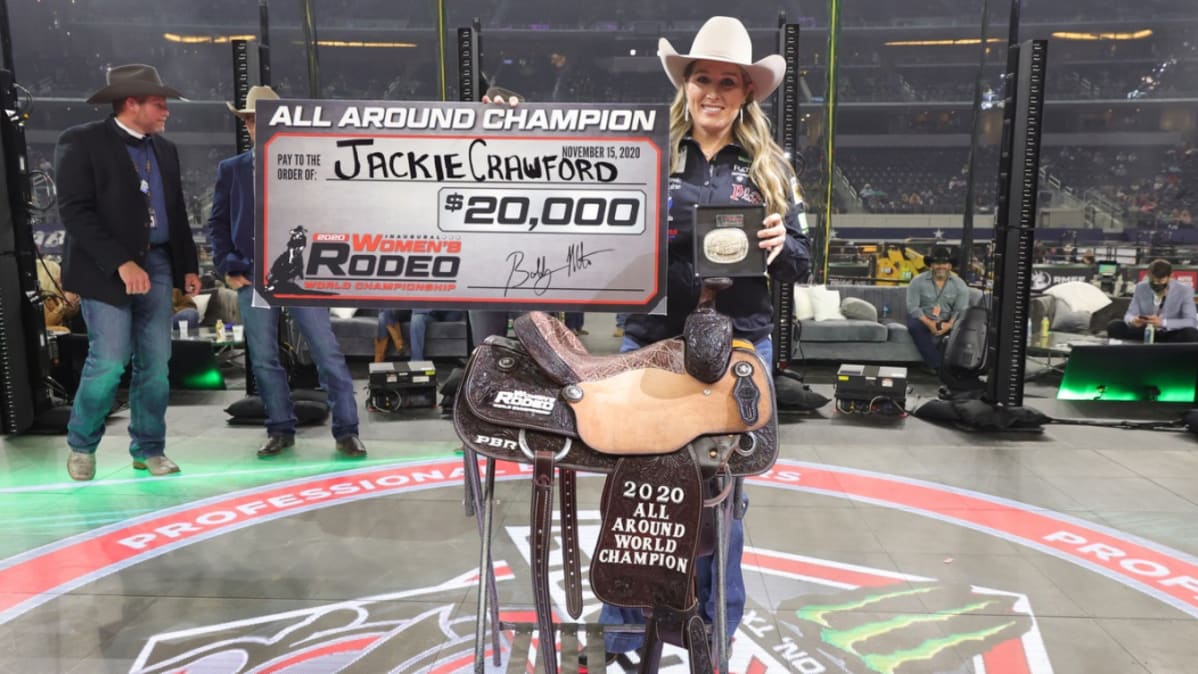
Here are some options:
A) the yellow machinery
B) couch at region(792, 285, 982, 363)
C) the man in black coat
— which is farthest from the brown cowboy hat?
the yellow machinery

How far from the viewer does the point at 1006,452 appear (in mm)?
3951

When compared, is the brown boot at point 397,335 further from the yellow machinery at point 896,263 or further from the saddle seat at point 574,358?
the yellow machinery at point 896,263

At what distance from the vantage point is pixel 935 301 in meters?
6.25

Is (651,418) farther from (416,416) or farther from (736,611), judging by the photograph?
(416,416)

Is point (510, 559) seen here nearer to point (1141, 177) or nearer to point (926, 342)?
point (926, 342)

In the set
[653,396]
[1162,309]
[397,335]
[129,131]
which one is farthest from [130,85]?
[1162,309]

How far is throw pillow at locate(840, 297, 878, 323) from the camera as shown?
6762mm

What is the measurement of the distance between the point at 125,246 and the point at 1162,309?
6415mm

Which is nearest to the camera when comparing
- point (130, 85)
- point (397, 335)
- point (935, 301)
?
point (130, 85)

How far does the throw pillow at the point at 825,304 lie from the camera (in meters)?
6.72

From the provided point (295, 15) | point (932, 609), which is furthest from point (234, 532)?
point (295, 15)

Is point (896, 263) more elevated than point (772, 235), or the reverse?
point (772, 235)

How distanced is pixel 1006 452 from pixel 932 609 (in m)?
2.10

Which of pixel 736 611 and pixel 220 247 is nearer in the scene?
pixel 736 611
